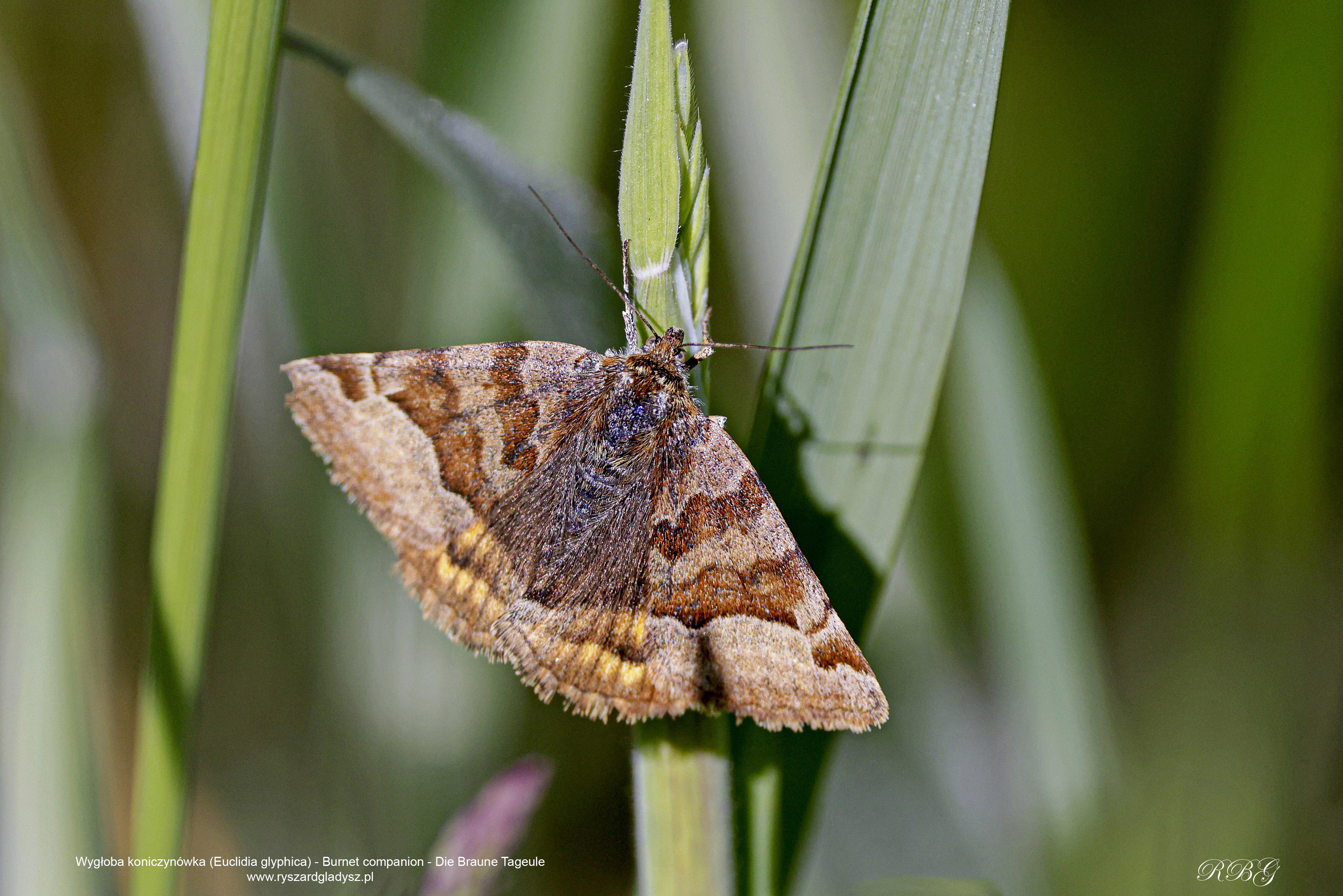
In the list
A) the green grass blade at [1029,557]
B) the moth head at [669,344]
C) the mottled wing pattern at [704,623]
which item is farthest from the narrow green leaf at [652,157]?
the green grass blade at [1029,557]

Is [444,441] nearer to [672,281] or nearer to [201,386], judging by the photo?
[201,386]

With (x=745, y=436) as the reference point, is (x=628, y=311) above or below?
above

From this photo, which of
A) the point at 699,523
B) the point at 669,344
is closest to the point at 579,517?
the point at 699,523

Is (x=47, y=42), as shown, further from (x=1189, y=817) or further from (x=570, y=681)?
(x=1189, y=817)

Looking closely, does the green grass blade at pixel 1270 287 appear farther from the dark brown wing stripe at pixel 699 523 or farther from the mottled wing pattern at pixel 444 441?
the mottled wing pattern at pixel 444 441

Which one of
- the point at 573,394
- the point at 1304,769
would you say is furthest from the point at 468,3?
the point at 1304,769
